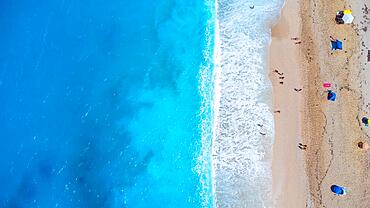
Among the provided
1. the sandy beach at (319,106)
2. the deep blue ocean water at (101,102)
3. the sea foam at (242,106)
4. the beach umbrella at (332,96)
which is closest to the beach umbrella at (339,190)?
the sandy beach at (319,106)

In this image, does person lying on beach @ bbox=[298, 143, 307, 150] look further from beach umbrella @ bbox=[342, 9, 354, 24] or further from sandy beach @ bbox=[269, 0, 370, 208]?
beach umbrella @ bbox=[342, 9, 354, 24]

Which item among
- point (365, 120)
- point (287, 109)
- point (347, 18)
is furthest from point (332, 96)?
point (347, 18)

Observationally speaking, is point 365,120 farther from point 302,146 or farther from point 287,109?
point 287,109

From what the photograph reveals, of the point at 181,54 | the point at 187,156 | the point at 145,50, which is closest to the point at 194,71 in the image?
the point at 181,54

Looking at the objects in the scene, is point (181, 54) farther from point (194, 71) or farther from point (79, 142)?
point (79, 142)

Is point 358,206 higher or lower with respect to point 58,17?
lower

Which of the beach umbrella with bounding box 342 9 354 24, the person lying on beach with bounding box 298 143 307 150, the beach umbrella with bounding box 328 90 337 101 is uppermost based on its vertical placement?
the beach umbrella with bounding box 342 9 354 24

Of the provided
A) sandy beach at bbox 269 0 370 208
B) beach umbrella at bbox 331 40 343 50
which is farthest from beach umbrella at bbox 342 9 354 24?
beach umbrella at bbox 331 40 343 50
